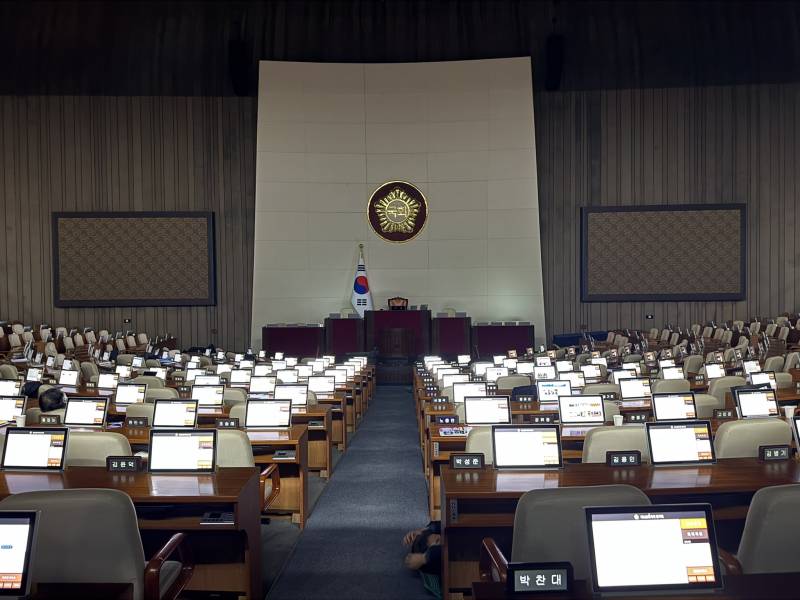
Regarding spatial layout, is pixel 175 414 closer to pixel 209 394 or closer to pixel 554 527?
pixel 209 394

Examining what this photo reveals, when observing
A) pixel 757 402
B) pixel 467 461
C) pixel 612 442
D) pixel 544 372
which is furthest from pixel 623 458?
pixel 544 372

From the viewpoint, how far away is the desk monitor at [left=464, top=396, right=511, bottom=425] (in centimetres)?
649

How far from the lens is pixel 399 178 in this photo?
22438mm

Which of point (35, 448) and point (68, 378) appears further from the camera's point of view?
point (68, 378)

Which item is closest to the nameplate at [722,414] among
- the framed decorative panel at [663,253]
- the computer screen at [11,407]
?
the computer screen at [11,407]

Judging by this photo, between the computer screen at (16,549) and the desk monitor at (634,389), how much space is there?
6.77 m

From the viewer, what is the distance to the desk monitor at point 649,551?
7.20 ft

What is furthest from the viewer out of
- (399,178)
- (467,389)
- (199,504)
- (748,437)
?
(399,178)

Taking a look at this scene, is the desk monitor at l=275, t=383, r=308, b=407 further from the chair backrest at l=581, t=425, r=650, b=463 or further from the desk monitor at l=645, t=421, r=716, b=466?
the desk monitor at l=645, t=421, r=716, b=466

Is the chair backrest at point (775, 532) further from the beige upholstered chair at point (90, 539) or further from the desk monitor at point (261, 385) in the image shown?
the desk monitor at point (261, 385)

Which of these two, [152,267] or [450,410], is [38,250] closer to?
[152,267]

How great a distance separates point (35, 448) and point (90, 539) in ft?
5.77

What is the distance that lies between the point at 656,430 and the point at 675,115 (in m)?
20.2

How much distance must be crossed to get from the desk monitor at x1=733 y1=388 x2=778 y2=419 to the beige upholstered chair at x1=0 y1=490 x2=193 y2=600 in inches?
205
